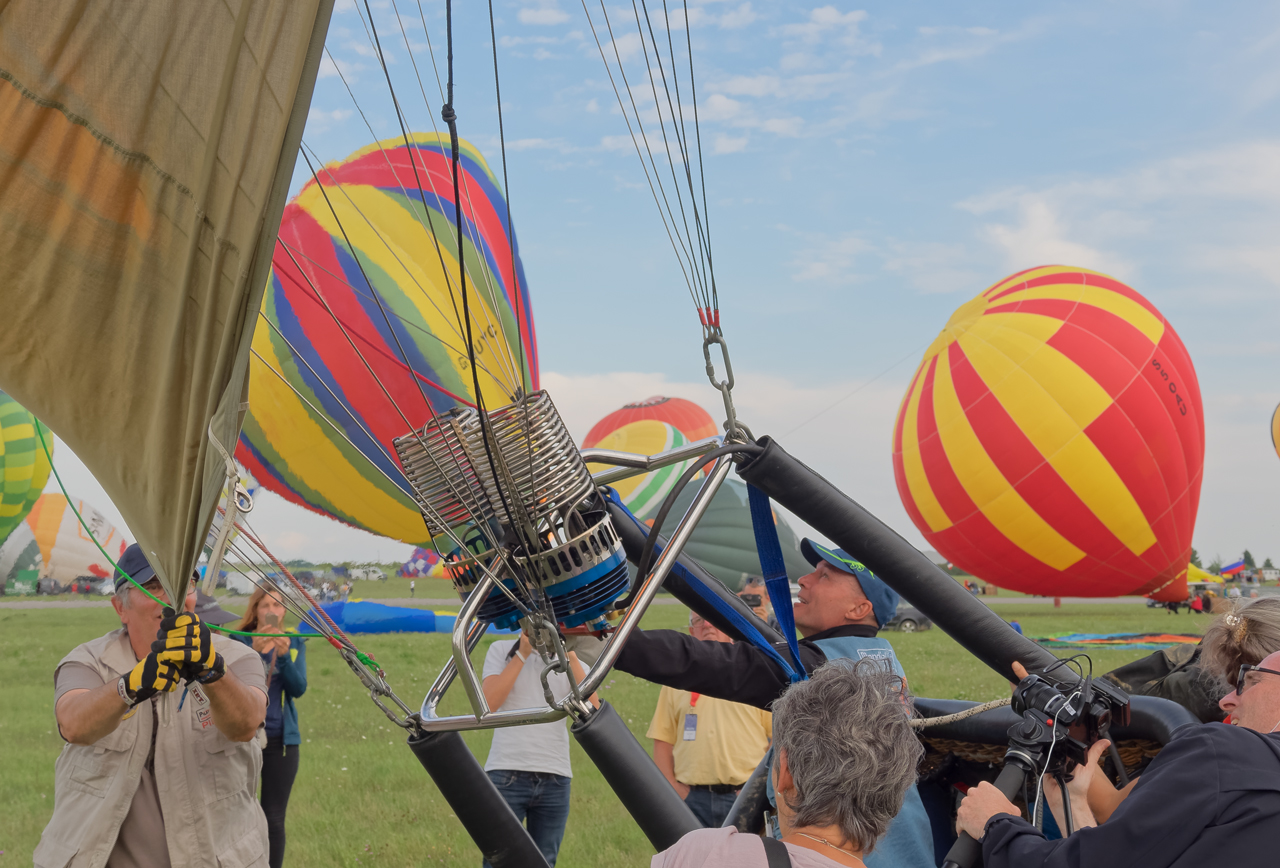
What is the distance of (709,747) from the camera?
3.68 meters

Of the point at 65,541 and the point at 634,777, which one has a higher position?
the point at 634,777

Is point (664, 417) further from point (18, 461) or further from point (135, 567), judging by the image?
point (135, 567)

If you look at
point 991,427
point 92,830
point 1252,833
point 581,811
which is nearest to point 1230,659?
point 1252,833

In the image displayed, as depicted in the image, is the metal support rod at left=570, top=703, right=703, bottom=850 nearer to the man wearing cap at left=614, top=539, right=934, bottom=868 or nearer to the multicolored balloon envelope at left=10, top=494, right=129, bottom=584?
the man wearing cap at left=614, top=539, right=934, bottom=868

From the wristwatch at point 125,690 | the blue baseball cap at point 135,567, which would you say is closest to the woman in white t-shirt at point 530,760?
the blue baseball cap at point 135,567

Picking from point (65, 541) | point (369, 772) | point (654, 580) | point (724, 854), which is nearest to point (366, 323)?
point (369, 772)

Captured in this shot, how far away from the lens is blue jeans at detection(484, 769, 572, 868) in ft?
12.2

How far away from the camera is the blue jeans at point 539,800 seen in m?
3.72

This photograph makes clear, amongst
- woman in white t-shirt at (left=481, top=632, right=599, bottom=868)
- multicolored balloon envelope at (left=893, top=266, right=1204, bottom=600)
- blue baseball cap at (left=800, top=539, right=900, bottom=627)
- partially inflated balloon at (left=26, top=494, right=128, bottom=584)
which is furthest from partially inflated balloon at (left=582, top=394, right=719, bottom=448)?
blue baseball cap at (left=800, top=539, right=900, bottom=627)

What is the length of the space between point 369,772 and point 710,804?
3.09 m

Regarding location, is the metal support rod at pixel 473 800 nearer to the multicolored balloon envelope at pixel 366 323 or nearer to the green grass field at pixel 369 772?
the green grass field at pixel 369 772

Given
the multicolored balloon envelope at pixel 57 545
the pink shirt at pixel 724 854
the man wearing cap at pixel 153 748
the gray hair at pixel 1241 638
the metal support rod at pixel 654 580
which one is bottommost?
the multicolored balloon envelope at pixel 57 545

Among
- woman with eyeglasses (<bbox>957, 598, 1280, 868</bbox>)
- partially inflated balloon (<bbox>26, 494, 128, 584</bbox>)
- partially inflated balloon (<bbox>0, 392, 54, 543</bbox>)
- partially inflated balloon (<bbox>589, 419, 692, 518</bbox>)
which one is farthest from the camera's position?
partially inflated balloon (<bbox>26, 494, 128, 584</bbox>)

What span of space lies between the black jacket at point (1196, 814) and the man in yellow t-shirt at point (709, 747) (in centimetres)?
218
